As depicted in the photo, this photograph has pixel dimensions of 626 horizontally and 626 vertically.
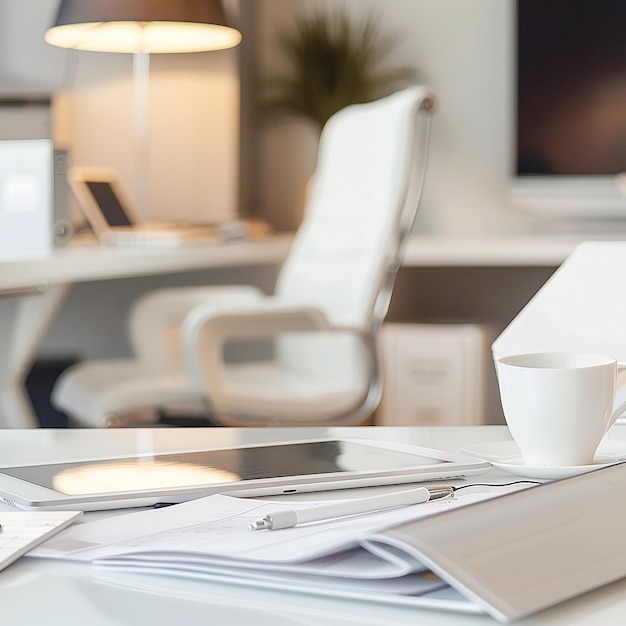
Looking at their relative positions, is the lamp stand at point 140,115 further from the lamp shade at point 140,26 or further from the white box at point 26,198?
the white box at point 26,198

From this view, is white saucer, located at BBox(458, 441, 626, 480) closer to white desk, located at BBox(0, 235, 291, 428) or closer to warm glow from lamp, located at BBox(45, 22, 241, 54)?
white desk, located at BBox(0, 235, 291, 428)

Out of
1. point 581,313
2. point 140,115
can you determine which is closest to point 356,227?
point 140,115

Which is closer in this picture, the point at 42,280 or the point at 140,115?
the point at 42,280

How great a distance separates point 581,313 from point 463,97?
2.56 meters

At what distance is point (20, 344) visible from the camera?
2131 mm

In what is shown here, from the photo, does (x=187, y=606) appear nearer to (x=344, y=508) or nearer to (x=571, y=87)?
(x=344, y=508)

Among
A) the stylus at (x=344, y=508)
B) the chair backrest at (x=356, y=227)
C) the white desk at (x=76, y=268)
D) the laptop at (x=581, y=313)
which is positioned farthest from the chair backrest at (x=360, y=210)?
the stylus at (x=344, y=508)

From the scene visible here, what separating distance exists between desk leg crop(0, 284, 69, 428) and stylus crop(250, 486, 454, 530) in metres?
1.60

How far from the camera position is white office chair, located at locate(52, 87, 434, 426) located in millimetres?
1992

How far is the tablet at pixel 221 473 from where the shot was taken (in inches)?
24.1

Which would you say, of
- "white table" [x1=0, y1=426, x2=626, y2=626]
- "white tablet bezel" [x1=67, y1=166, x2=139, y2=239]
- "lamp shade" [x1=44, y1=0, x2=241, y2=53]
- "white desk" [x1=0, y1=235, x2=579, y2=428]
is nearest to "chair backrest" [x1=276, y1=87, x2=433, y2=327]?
"white desk" [x1=0, y1=235, x2=579, y2=428]

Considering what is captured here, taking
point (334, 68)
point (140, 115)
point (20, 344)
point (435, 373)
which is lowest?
point (435, 373)

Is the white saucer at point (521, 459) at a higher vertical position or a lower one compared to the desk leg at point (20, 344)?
higher

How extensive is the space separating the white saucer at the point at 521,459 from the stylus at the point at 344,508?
0.23ft
